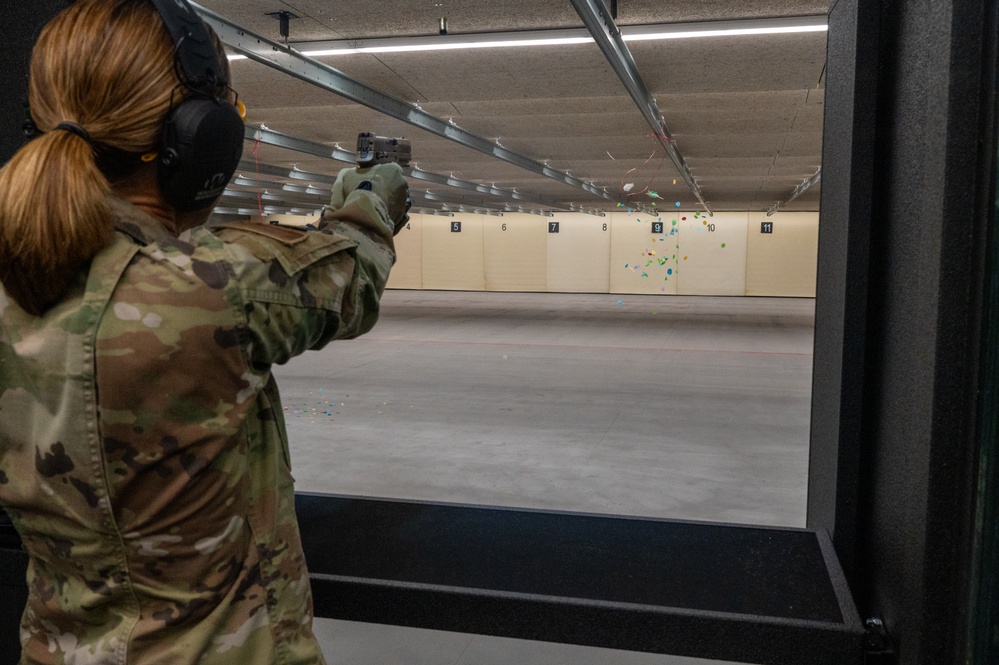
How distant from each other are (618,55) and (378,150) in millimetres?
3822

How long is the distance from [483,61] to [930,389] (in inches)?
189

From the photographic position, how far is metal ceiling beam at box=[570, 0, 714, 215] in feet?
12.9

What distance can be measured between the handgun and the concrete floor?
1702mm

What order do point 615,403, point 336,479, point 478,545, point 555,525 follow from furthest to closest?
point 615,403, point 336,479, point 555,525, point 478,545

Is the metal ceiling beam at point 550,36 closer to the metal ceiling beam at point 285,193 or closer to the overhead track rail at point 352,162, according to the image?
the overhead track rail at point 352,162

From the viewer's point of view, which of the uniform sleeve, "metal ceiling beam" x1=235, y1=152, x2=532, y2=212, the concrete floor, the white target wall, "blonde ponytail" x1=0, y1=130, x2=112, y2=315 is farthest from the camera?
the white target wall

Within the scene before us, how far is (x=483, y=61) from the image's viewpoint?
530 cm

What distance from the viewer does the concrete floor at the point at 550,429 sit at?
3689 mm

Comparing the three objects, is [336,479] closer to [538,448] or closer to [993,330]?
[538,448]

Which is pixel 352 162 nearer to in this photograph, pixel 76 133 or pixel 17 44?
pixel 17 44

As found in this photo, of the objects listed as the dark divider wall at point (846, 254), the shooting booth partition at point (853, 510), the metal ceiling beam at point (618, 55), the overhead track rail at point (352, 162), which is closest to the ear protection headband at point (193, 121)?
the shooting booth partition at point (853, 510)

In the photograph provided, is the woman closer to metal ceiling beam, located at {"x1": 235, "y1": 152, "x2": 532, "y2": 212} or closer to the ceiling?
the ceiling

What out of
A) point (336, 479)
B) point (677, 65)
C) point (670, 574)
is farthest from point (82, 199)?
point (677, 65)

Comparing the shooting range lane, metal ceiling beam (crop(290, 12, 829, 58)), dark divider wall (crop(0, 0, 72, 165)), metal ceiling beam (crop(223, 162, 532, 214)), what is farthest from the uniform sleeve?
metal ceiling beam (crop(223, 162, 532, 214))
